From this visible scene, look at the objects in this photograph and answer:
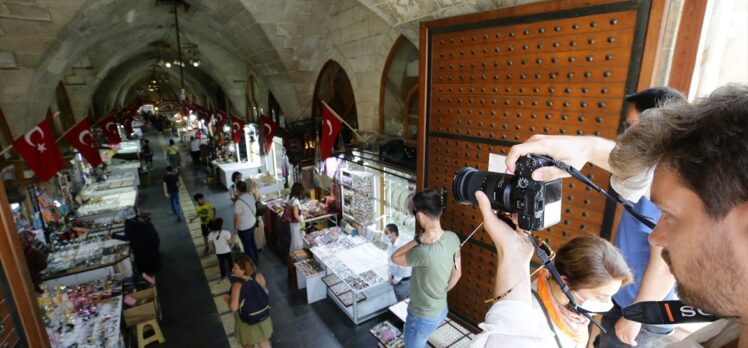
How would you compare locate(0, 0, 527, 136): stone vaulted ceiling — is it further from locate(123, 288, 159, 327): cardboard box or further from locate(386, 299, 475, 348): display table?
locate(123, 288, 159, 327): cardboard box

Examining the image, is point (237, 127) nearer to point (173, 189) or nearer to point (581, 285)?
point (173, 189)

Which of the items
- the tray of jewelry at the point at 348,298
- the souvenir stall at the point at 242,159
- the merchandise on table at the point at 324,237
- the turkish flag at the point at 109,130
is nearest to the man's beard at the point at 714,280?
the tray of jewelry at the point at 348,298

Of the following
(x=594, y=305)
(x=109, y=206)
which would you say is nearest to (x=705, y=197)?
(x=594, y=305)

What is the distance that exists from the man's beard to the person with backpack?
424 cm

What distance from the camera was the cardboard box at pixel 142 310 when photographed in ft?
18.2

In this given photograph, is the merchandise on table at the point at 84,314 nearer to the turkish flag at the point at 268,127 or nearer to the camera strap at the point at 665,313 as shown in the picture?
the turkish flag at the point at 268,127

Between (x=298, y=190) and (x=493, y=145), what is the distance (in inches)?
224

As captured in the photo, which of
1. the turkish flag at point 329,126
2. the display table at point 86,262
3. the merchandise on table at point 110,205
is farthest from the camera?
the merchandise on table at point 110,205

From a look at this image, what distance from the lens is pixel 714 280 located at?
2.71 feet

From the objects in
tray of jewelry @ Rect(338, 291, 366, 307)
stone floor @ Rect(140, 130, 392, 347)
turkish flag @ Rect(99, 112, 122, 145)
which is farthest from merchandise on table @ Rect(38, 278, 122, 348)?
turkish flag @ Rect(99, 112, 122, 145)

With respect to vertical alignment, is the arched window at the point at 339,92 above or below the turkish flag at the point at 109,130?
above

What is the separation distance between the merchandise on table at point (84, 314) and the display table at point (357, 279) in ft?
10.6

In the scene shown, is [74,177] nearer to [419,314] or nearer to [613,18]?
[419,314]

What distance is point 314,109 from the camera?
9266 mm
